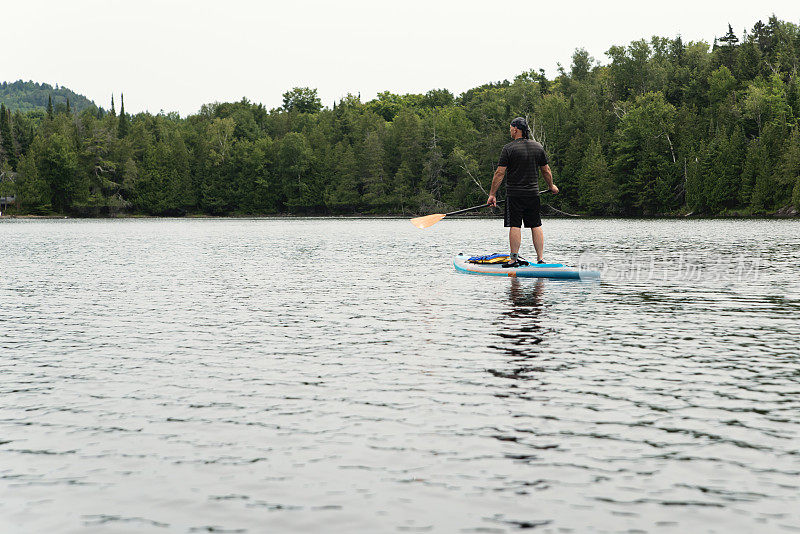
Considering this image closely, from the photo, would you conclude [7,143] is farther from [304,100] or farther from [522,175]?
[522,175]

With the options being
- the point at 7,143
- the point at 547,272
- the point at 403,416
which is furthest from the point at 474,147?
the point at 403,416

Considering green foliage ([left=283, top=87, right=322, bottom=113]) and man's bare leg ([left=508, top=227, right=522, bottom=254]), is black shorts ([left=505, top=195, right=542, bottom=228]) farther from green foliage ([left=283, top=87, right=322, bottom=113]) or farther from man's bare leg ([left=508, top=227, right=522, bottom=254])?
green foliage ([left=283, top=87, right=322, bottom=113])

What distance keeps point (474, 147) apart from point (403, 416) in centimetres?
12858

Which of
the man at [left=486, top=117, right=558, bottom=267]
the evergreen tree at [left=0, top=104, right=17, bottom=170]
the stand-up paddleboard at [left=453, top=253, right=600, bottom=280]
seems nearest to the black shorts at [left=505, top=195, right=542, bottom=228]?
the man at [left=486, top=117, right=558, bottom=267]

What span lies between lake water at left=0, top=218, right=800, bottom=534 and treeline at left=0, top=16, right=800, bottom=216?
87162 mm

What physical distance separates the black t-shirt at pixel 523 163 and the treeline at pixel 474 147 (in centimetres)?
7996

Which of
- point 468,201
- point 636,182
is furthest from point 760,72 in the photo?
point 468,201

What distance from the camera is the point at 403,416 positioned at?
25.8ft

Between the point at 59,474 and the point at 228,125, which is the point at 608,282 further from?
the point at 228,125

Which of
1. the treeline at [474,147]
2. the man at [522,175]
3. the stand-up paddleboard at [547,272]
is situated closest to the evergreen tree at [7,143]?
the treeline at [474,147]

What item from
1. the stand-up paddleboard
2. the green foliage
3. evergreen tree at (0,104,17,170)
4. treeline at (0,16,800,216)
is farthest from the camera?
the green foliage

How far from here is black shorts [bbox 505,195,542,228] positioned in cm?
1991

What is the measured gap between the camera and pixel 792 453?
21.8 ft

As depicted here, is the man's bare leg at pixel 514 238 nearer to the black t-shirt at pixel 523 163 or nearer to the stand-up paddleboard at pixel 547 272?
the stand-up paddleboard at pixel 547 272
